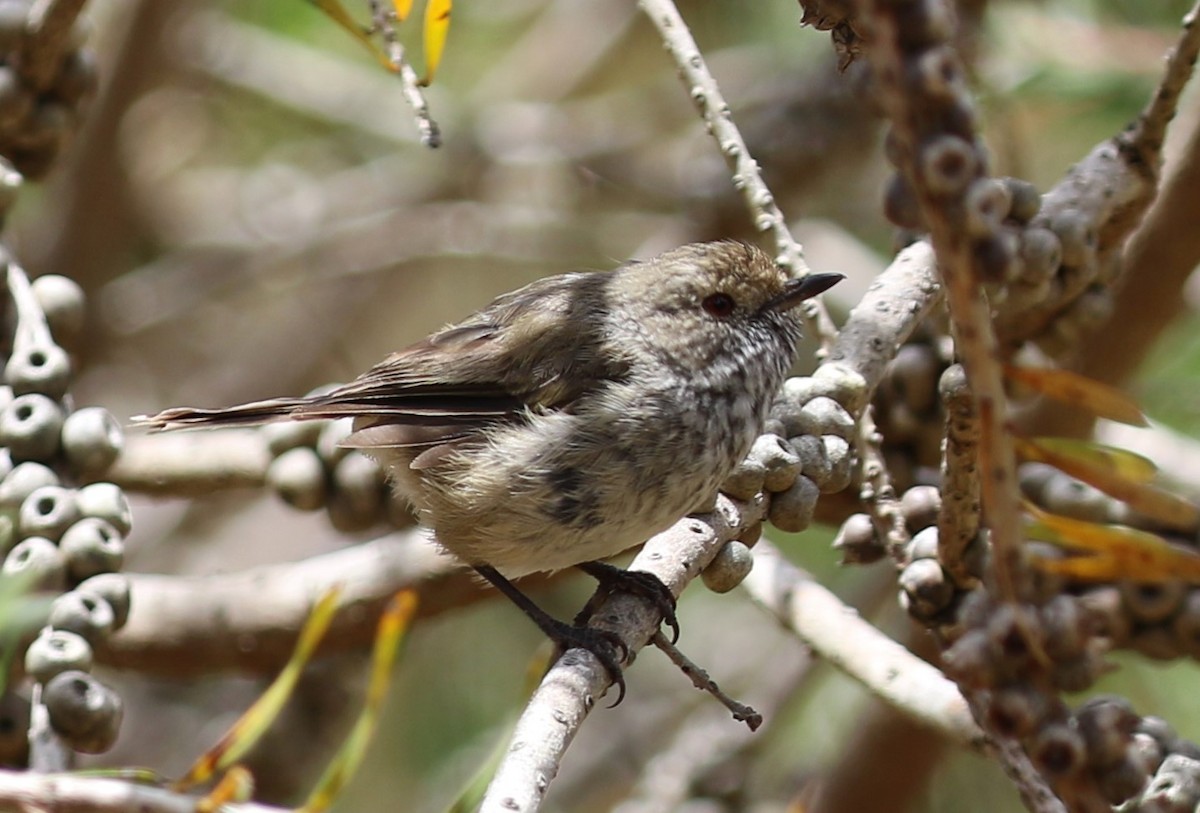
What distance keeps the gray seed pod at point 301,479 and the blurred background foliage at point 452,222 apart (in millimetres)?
907

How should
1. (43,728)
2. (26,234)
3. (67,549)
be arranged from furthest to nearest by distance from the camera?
(26,234) < (67,549) < (43,728)

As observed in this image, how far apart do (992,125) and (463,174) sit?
61.7 inches

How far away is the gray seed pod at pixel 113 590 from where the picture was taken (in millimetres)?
1913

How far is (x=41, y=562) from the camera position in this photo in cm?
191

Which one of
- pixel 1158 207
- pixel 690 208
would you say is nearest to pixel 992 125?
pixel 690 208

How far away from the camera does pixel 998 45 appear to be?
387cm

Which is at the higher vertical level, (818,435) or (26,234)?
(818,435)

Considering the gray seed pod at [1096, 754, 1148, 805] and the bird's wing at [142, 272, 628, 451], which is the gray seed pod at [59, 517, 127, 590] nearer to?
the bird's wing at [142, 272, 628, 451]

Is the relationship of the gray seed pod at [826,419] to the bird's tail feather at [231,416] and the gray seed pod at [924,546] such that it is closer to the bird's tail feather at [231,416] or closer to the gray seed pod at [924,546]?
the gray seed pod at [924,546]

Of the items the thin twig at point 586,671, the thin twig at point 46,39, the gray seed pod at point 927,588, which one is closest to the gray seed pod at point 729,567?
the thin twig at point 586,671

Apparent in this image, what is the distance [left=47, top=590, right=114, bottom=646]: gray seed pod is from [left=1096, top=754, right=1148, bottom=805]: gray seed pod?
1.27 meters

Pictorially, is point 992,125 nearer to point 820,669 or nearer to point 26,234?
point 820,669

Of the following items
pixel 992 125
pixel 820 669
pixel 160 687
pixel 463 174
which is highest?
pixel 992 125

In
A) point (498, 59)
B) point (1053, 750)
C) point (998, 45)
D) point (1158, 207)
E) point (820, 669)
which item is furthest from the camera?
point (498, 59)
